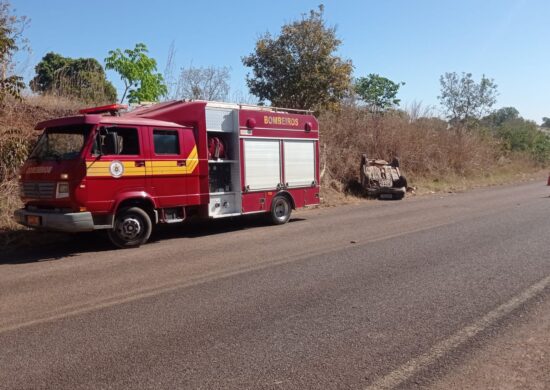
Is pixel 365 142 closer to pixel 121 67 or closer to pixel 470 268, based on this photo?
pixel 121 67

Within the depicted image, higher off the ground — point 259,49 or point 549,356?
point 259,49

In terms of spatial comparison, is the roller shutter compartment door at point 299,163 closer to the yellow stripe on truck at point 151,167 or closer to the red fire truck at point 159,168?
the red fire truck at point 159,168

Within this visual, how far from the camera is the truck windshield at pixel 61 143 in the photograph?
9.20 metres

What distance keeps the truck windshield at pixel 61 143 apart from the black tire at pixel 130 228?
1412 mm

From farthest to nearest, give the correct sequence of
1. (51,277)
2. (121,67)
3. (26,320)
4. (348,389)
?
(121,67) < (51,277) < (26,320) < (348,389)

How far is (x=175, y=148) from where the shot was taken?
10539mm

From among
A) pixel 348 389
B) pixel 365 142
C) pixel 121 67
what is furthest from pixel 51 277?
pixel 365 142

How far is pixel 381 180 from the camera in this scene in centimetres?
2208

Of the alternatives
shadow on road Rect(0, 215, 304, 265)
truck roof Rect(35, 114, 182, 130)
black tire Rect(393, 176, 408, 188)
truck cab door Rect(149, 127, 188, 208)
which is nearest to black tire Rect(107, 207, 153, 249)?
shadow on road Rect(0, 215, 304, 265)

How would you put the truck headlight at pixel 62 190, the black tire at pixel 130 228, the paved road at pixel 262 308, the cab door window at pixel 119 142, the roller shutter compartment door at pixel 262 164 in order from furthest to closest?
the roller shutter compartment door at pixel 262 164, the black tire at pixel 130 228, the cab door window at pixel 119 142, the truck headlight at pixel 62 190, the paved road at pixel 262 308

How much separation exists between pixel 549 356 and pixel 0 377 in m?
4.41

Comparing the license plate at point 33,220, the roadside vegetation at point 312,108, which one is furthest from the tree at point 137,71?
the license plate at point 33,220

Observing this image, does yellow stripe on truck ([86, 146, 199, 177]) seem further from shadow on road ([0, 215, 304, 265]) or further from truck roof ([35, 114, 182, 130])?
shadow on road ([0, 215, 304, 265])

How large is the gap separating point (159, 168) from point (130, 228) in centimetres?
133
